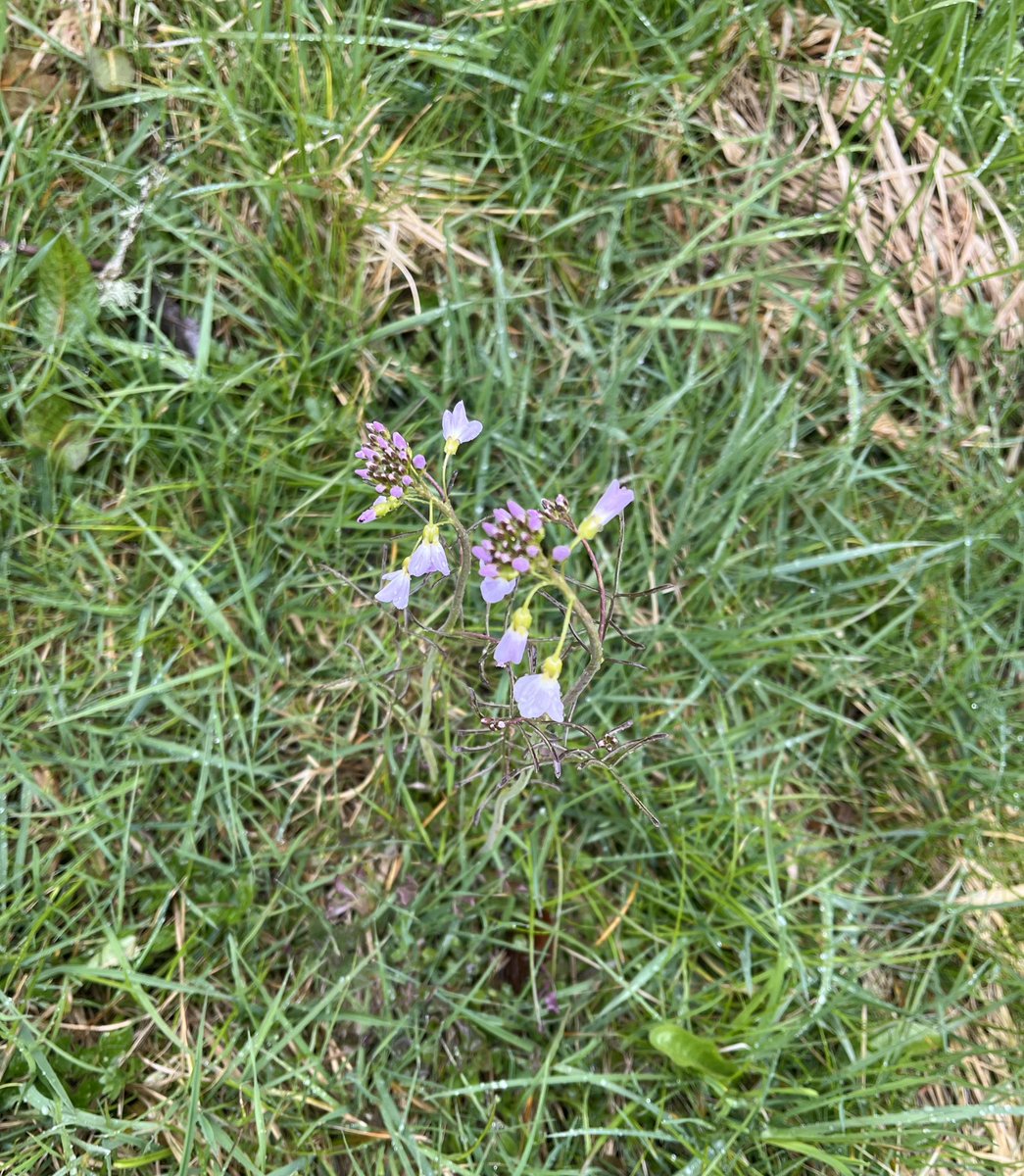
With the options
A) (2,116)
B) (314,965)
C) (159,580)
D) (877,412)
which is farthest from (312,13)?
(314,965)

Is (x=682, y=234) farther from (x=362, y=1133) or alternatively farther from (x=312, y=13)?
(x=362, y=1133)

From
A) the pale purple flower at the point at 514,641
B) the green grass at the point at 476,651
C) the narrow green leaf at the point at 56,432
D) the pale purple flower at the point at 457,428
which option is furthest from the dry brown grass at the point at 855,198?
the narrow green leaf at the point at 56,432

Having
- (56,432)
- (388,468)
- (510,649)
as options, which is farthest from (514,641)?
(56,432)

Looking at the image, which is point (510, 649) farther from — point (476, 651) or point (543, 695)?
point (476, 651)

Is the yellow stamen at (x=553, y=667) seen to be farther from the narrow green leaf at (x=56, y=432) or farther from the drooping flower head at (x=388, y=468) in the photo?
the narrow green leaf at (x=56, y=432)

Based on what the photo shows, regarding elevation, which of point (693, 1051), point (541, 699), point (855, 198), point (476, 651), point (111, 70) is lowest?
point (693, 1051)

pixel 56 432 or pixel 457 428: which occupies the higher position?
pixel 457 428
